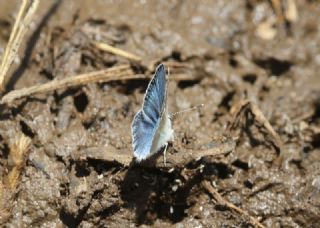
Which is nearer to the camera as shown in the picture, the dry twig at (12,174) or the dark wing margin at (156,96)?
the dark wing margin at (156,96)

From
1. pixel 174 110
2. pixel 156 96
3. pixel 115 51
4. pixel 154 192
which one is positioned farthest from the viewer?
pixel 115 51

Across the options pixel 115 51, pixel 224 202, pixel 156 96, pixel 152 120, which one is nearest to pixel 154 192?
pixel 224 202

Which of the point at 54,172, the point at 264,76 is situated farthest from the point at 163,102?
the point at 264,76

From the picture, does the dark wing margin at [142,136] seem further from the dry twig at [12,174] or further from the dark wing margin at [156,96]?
the dry twig at [12,174]

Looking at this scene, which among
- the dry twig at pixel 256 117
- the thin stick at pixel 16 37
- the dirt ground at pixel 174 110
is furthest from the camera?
the dry twig at pixel 256 117

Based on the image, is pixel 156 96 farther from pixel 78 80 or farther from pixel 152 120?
pixel 78 80

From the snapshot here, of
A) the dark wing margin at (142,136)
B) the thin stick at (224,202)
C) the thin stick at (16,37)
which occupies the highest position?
the thin stick at (16,37)

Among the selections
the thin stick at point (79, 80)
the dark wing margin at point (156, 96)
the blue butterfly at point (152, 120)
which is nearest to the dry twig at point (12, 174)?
the thin stick at point (79, 80)

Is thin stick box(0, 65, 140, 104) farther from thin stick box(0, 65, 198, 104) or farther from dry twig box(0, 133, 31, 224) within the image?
dry twig box(0, 133, 31, 224)

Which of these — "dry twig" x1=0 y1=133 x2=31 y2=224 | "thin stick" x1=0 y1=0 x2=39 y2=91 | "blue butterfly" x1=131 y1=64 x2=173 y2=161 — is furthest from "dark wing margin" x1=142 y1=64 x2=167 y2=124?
"thin stick" x1=0 y1=0 x2=39 y2=91

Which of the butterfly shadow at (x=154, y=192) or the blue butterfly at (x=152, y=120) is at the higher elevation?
the blue butterfly at (x=152, y=120)
